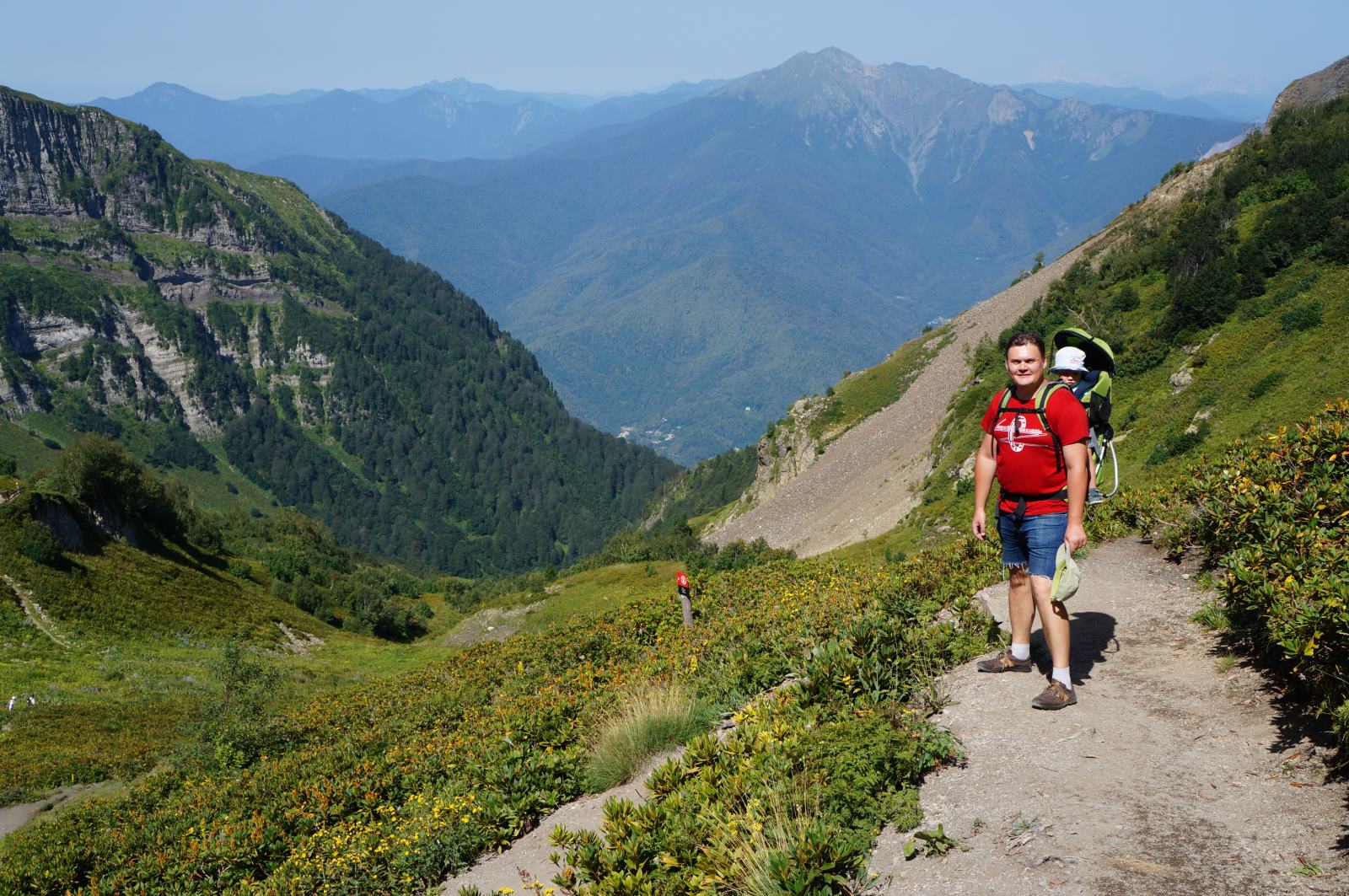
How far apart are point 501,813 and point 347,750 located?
7060 millimetres

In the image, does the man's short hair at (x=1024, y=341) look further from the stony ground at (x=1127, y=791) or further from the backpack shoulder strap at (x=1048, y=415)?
the stony ground at (x=1127, y=791)

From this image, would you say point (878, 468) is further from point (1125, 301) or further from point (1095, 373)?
point (1095, 373)

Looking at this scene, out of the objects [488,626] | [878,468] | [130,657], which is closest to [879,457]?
[878,468]

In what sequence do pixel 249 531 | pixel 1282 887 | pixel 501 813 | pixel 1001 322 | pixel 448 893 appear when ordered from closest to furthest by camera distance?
pixel 1282 887 < pixel 448 893 < pixel 501 813 < pixel 1001 322 < pixel 249 531

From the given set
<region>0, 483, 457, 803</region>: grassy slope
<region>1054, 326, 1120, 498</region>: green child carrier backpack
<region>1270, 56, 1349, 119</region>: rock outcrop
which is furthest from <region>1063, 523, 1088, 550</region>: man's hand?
<region>1270, 56, 1349, 119</region>: rock outcrop

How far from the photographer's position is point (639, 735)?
959 centimetres

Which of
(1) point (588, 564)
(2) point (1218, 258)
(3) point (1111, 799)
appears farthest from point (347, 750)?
Result: (1) point (588, 564)

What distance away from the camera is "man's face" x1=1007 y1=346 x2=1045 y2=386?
7984 millimetres

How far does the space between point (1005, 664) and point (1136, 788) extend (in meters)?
2.53

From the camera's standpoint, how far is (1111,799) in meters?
6.29

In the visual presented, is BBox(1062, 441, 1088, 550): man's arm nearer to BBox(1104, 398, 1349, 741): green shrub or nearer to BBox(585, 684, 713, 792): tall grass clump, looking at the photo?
BBox(1104, 398, 1349, 741): green shrub

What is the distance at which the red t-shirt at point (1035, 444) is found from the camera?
7766mm

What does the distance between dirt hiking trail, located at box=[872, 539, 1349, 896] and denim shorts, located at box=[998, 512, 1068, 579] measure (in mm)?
1326

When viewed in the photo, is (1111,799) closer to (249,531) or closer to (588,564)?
(588,564)
